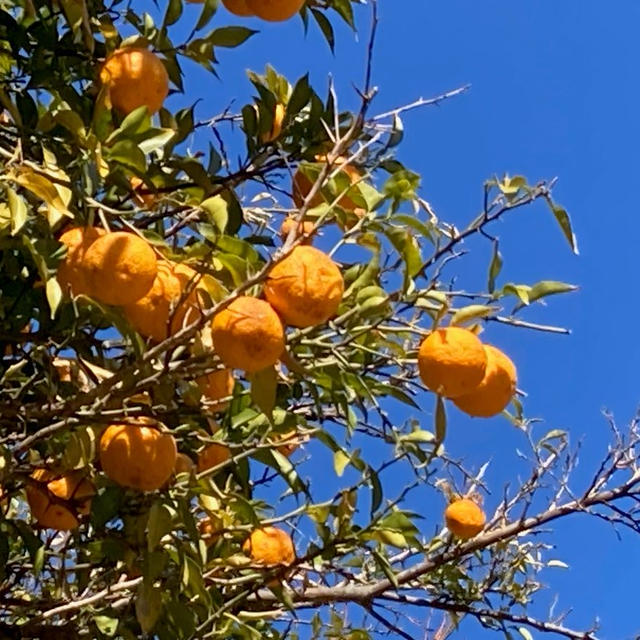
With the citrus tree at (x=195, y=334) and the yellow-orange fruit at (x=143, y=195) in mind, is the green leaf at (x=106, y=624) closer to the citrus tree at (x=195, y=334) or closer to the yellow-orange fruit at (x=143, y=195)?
the citrus tree at (x=195, y=334)

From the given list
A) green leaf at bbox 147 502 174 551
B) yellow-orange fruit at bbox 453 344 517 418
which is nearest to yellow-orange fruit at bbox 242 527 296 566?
green leaf at bbox 147 502 174 551

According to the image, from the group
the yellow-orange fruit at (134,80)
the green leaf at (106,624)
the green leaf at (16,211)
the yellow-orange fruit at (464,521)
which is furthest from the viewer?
the yellow-orange fruit at (464,521)

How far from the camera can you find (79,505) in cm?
150

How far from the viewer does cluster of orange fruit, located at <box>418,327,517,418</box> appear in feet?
3.75

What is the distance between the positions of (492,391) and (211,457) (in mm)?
521

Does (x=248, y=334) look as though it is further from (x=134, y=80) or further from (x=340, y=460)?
(x=340, y=460)

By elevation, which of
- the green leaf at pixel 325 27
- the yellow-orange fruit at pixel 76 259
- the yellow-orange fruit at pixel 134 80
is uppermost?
the green leaf at pixel 325 27

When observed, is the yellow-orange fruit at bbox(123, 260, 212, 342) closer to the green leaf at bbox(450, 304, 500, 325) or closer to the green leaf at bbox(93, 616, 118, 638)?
the green leaf at bbox(450, 304, 500, 325)

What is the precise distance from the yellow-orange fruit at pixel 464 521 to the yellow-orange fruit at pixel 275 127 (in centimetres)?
80

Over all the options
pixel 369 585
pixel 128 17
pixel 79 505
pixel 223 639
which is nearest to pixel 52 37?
pixel 128 17

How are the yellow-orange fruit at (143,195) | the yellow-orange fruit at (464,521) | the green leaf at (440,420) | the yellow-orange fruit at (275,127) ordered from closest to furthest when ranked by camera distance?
the green leaf at (440,420) → the yellow-orange fruit at (143,195) → the yellow-orange fruit at (275,127) → the yellow-orange fruit at (464,521)

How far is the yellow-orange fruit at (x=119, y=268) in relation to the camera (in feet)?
3.44

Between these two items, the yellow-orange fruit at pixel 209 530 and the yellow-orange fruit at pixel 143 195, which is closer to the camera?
the yellow-orange fruit at pixel 143 195

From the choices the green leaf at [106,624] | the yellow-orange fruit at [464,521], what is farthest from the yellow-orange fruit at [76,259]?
the yellow-orange fruit at [464,521]
